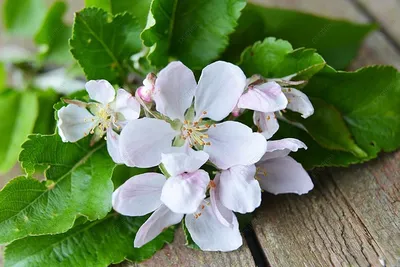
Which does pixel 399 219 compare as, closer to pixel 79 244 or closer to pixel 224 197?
pixel 224 197

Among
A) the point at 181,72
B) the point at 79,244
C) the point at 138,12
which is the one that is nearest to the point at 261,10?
the point at 138,12

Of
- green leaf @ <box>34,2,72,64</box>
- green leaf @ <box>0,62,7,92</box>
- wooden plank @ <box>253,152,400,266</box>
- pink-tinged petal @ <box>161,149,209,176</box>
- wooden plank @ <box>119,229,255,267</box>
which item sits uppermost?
pink-tinged petal @ <box>161,149,209,176</box>

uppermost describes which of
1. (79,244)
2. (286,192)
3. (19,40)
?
(286,192)

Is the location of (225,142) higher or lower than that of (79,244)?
higher

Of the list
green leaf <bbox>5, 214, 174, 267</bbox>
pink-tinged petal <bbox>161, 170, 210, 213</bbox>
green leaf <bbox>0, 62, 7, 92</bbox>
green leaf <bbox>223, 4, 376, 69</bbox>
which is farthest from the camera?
green leaf <bbox>0, 62, 7, 92</bbox>

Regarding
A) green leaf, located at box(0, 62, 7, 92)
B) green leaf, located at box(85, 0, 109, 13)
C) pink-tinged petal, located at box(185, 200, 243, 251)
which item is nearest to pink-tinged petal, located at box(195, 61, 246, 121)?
pink-tinged petal, located at box(185, 200, 243, 251)

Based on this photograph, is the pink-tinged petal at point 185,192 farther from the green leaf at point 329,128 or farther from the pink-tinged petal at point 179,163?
the green leaf at point 329,128

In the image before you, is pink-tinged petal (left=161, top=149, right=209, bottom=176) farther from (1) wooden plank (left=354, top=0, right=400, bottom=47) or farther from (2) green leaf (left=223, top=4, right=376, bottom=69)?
(1) wooden plank (left=354, top=0, right=400, bottom=47)
